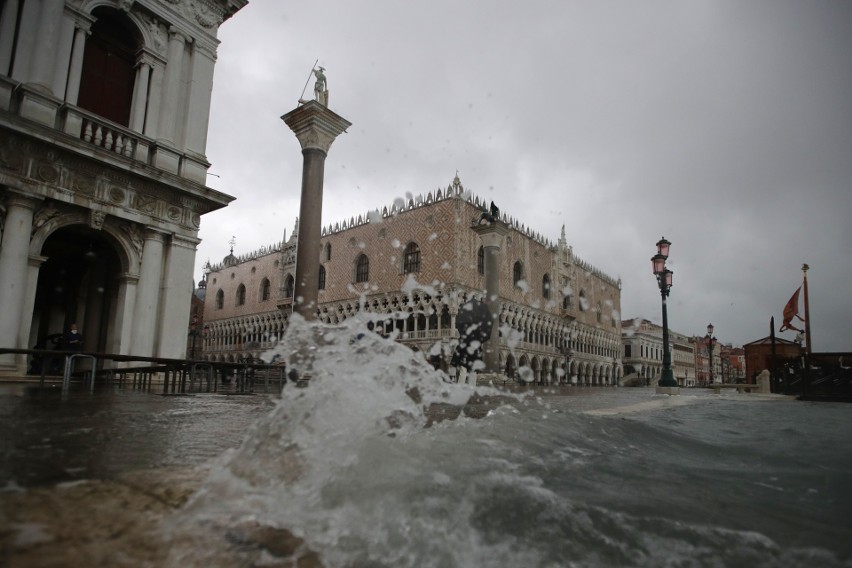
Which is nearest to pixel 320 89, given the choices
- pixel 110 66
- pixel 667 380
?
pixel 110 66

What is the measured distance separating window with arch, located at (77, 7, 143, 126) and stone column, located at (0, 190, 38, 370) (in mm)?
2956

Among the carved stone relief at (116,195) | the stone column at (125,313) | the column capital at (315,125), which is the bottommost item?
the stone column at (125,313)

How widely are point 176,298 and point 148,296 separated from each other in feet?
1.80

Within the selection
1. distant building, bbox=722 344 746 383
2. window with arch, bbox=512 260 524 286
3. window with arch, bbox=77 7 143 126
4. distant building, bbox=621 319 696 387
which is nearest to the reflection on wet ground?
window with arch, bbox=77 7 143 126

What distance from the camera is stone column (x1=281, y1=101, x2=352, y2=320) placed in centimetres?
998

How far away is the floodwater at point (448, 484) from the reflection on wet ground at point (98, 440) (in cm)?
1

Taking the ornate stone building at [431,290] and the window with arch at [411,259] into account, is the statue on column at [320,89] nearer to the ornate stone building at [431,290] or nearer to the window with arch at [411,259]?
the ornate stone building at [431,290]

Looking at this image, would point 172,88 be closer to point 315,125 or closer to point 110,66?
point 110,66

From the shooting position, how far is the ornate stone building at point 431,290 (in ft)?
82.3

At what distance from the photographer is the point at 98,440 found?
2336 millimetres

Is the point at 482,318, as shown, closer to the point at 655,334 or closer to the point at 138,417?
the point at 138,417

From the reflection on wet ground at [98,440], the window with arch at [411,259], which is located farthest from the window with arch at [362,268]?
the reflection on wet ground at [98,440]

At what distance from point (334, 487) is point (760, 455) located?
299cm

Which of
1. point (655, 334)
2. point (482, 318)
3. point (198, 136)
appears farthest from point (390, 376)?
point (655, 334)
